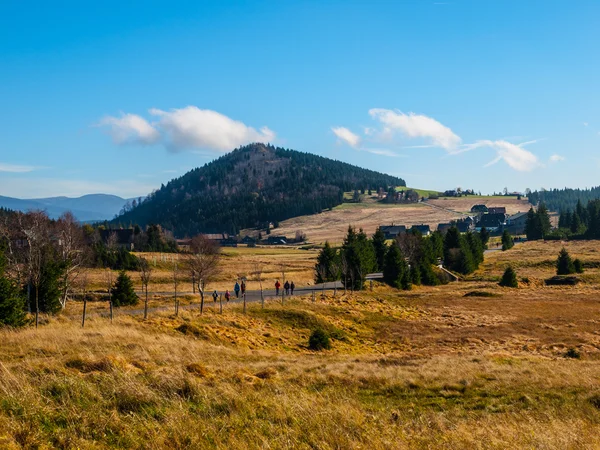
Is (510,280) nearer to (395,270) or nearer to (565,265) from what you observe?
(565,265)

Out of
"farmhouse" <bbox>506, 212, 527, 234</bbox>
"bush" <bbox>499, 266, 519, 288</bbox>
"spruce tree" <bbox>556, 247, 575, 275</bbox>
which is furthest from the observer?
"farmhouse" <bbox>506, 212, 527, 234</bbox>

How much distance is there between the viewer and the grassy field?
6.79 m

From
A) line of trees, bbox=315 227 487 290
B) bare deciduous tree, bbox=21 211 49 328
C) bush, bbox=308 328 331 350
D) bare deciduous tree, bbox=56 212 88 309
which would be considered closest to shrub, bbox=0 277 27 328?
bare deciduous tree, bbox=21 211 49 328

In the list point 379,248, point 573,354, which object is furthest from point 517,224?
point 573,354

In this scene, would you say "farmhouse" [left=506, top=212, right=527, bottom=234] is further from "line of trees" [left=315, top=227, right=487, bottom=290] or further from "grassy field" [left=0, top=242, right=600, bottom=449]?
"grassy field" [left=0, top=242, right=600, bottom=449]

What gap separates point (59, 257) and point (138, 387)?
4181cm

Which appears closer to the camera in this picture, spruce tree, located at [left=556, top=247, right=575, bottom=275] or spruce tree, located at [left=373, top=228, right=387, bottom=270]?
spruce tree, located at [left=556, top=247, right=575, bottom=275]

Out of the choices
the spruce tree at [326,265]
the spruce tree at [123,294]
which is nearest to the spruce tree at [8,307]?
the spruce tree at [123,294]

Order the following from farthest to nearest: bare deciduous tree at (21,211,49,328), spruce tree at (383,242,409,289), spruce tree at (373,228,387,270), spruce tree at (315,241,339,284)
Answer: spruce tree at (373,228,387,270) → spruce tree at (383,242,409,289) → spruce tree at (315,241,339,284) → bare deciduous tree at (21,211,49,328)

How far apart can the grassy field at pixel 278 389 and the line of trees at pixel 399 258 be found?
22.5m

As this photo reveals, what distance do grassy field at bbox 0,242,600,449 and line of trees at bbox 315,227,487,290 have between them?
22.5 m

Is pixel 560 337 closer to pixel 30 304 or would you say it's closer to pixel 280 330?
pixel 280 330

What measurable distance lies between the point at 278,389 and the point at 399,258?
169ft

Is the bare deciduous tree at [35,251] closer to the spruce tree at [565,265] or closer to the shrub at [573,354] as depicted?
the shrub at [573,354]
